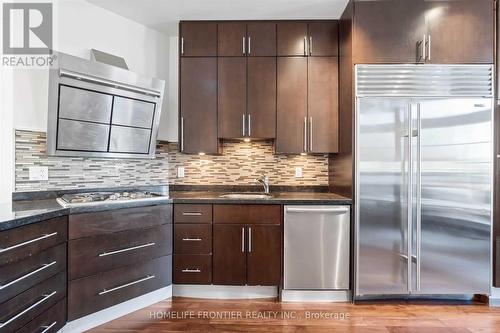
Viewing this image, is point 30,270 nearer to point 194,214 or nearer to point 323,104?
point 194,214

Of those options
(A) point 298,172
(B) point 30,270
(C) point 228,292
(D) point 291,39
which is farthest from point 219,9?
(C) point 228,292

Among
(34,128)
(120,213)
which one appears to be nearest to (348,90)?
(120,213)

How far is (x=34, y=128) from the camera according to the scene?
2.09 m

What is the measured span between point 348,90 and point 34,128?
8.11 ft

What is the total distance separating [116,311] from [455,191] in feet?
9.26

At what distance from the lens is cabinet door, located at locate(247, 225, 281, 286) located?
7.73ft

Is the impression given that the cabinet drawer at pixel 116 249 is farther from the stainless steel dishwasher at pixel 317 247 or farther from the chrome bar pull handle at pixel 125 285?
the stainless steel dishwasher at pixel 317 247

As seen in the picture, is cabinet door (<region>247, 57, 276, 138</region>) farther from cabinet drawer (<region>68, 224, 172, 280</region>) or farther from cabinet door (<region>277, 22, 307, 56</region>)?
cabinet drawer (<region>68, 224, 172, 280</region>)

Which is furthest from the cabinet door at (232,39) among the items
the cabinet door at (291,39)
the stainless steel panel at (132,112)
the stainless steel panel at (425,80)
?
the stainless steel panel at (425,80)

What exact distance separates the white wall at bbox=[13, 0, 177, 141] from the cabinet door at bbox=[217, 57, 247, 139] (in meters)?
0.54

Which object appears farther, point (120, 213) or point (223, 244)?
point (223, 244)

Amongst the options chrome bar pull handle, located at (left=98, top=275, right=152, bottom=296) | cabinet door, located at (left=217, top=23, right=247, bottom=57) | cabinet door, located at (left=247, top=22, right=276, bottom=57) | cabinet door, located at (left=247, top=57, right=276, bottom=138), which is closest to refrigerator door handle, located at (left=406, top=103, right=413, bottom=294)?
cabinet door, located at (left=247, top=57, right=276, bottom=138)

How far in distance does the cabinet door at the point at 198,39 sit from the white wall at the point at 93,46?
11.7 inches

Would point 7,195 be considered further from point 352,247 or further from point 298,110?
point 352,247
